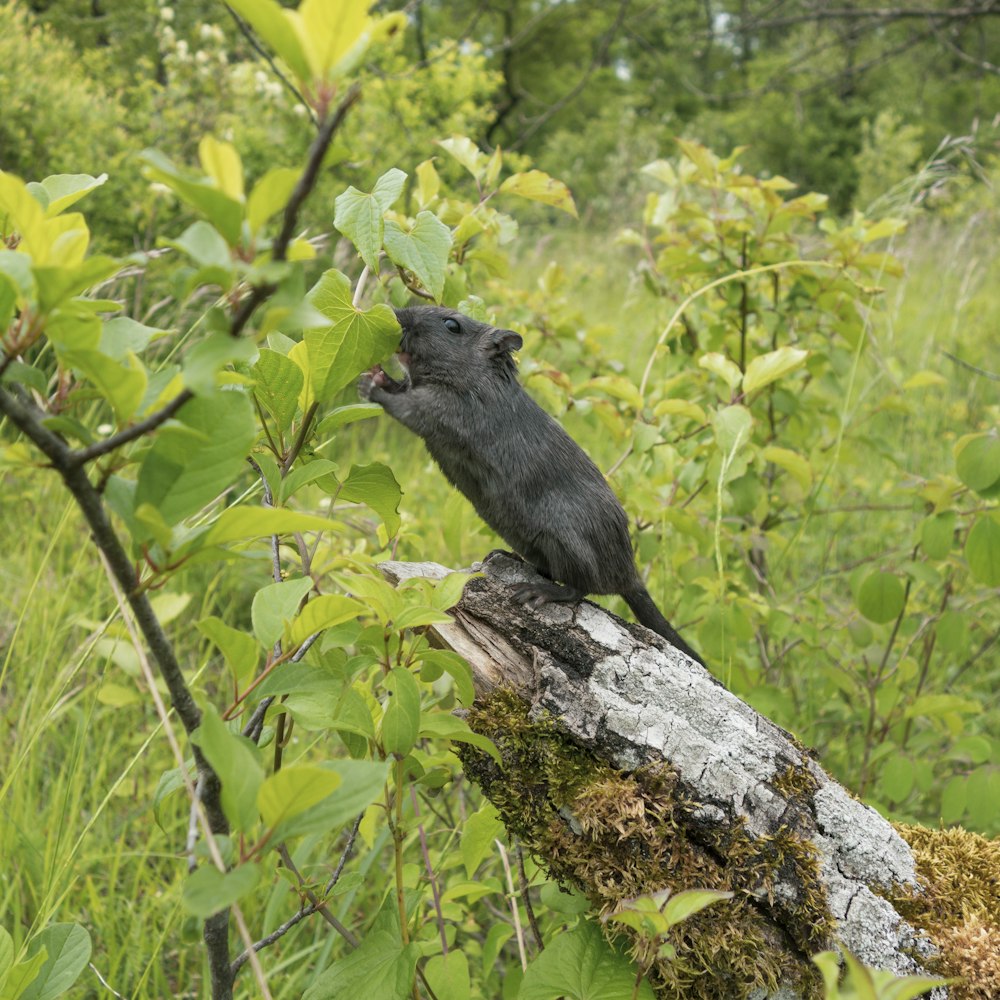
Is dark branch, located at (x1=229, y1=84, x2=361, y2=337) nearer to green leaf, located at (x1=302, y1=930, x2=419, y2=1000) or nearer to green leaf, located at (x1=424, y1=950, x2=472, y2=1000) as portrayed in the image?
green leaf, located at (x1=302, y1=930, x2=419, y2=1000)

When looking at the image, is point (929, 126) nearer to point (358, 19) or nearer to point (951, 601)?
point (951, 601)

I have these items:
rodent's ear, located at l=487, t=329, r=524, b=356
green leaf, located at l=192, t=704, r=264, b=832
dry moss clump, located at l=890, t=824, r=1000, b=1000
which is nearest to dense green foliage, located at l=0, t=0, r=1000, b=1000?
green leaf, located at l=192, t=704, r=264, b=832

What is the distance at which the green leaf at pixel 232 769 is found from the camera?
2.60 feet

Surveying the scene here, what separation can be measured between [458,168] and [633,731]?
218 inches

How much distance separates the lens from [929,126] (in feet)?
64.7

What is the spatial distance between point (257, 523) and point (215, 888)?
315 millimetres

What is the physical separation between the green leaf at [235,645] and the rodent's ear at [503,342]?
130 cm

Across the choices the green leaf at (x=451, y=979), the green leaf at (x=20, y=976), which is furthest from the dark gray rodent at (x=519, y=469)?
the green leaf at (x=20, y=976)

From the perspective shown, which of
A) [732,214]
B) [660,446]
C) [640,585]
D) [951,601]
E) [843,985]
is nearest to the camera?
[843,985]

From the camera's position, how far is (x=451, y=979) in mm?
1349

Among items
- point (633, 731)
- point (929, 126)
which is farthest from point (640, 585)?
point (929, 126)

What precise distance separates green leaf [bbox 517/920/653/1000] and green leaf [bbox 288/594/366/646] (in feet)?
2.01

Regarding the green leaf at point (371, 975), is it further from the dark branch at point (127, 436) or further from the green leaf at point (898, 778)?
the green leaf at point (898, 778)

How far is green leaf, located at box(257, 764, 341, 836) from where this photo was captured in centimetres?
75
